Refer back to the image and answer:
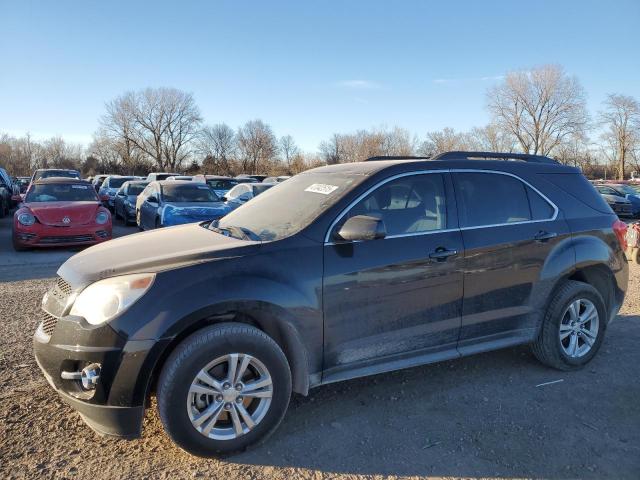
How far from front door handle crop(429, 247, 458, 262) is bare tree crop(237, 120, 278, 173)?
77055mm

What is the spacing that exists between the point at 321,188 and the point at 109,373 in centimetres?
199

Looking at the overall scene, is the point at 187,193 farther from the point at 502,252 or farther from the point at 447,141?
the point at 447,141

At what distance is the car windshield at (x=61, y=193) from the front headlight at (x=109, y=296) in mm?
9144

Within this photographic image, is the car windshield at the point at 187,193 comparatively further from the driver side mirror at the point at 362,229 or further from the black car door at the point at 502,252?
the driver side mirror at the point at 362,229

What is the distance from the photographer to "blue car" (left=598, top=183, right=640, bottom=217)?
22422 mm

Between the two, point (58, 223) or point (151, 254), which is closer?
point (151, 254)


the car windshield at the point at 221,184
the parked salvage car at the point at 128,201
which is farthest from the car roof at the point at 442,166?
the car windshield at the point at 221,184

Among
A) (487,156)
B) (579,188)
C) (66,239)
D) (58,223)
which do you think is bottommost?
(66,239)

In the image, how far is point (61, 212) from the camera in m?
10.1

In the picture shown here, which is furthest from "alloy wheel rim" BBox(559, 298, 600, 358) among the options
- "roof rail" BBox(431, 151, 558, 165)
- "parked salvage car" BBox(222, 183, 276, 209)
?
"parked salvage car" BBox(222, 183, 276, 209)

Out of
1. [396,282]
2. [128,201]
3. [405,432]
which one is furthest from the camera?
[128,201]

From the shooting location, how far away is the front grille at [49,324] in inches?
117

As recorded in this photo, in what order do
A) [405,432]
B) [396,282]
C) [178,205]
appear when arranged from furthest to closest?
[178,205] → [396,282] → [405,432]

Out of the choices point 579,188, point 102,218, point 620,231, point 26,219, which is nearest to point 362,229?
point 579,188
